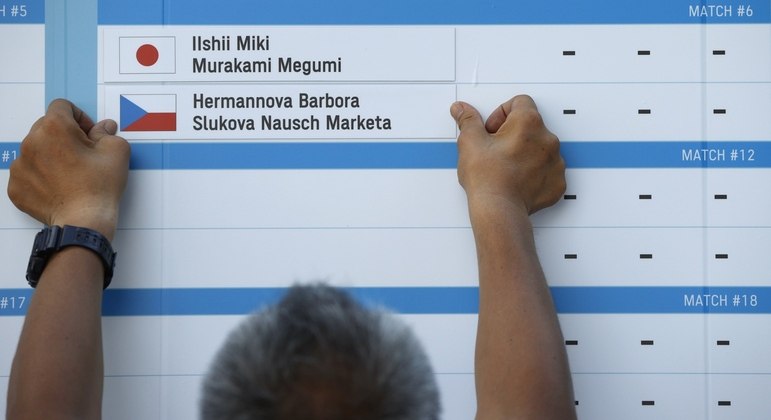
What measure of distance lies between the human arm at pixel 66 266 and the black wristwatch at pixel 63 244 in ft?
0.04

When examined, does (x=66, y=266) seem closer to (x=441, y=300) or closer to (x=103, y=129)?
(x=103, y=129)

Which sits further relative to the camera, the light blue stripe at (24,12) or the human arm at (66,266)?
the light blue stripe at (24,12)

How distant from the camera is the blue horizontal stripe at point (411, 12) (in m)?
1.59

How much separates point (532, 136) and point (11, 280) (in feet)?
3.67

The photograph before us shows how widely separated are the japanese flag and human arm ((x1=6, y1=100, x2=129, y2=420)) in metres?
0.13

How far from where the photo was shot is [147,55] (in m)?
1.59

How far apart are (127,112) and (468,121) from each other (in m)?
0.71

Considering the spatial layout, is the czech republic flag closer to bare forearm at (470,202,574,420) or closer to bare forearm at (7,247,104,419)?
bare forearm at (7,247,104,419)

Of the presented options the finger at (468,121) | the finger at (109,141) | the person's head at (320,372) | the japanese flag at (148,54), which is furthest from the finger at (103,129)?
the person's head at (320,372)

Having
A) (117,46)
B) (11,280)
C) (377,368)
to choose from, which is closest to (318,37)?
(117,46)

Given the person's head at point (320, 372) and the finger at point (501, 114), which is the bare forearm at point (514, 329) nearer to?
the finger at point (501, 114)

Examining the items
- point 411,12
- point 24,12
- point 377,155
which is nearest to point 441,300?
point 377,155

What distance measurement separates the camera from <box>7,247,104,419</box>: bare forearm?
1.41m

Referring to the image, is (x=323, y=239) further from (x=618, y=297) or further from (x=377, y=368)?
(x=377, y=368)
